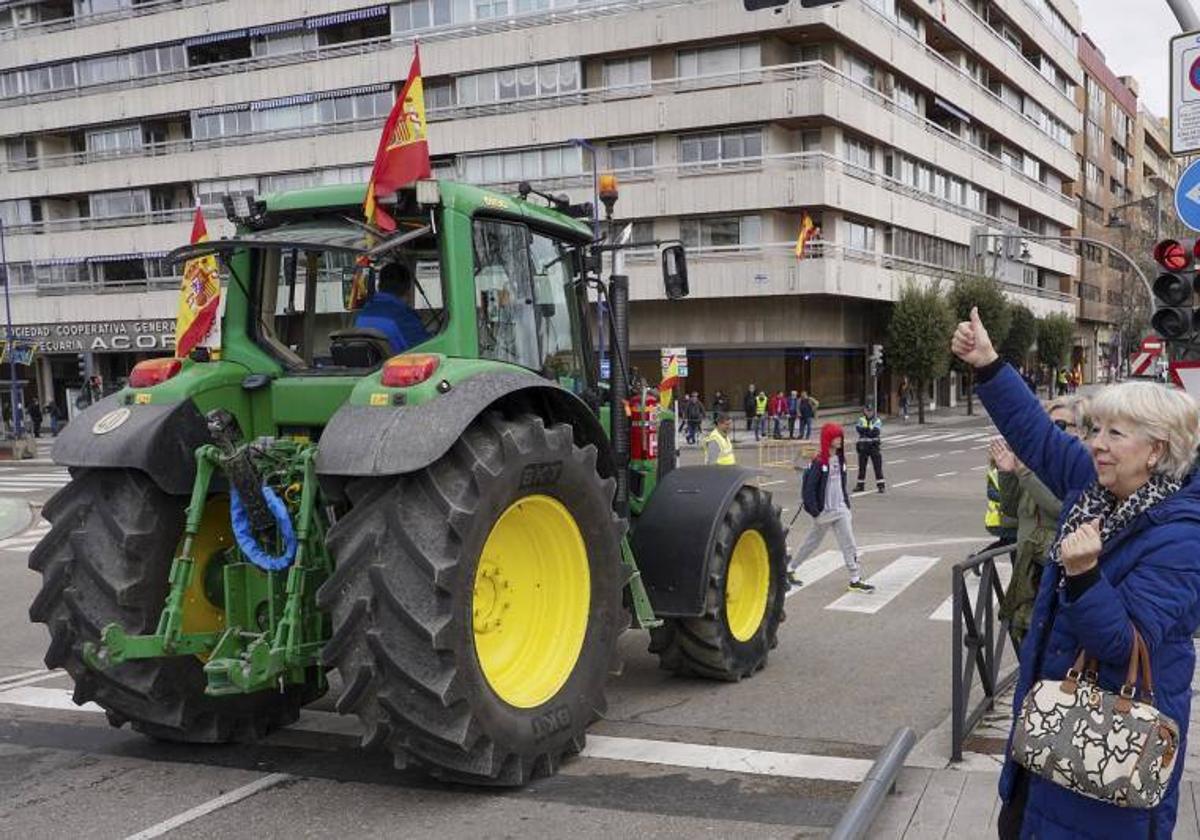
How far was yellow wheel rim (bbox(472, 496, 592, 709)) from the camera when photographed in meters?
4.78

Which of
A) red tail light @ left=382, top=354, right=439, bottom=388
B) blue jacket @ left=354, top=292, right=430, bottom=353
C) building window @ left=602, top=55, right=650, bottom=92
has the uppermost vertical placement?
building window @ left=602, top=55, right=650, bottom=92

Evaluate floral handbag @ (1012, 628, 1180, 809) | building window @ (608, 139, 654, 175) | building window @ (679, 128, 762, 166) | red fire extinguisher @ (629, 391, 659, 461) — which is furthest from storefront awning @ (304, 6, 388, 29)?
floral handbag @ (1012, 628, 1180, 809)

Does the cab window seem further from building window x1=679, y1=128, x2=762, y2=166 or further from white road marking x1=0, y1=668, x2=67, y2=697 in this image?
building window x1=679, y1=128, x2=762, y2=166

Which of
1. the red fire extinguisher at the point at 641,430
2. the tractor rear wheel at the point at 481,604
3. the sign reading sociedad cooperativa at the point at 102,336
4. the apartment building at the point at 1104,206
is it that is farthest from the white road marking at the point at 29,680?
the apartment building at the point at 1104,206

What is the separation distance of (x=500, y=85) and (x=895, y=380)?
22.1 meters

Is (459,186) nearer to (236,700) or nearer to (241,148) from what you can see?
(236,700)

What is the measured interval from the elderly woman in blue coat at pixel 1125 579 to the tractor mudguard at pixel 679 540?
10.3 feet

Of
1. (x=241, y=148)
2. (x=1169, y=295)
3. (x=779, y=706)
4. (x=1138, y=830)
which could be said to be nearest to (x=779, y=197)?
(x=241, y=148)

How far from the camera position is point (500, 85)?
41.0 meters

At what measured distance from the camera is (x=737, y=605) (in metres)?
6.77

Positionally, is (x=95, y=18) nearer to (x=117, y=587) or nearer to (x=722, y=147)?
(x=722, y=147)

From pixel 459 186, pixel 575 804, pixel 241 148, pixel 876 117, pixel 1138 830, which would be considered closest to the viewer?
pixel 1138 830

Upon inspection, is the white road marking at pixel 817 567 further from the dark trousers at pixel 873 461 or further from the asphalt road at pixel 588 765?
the dark trousers at pixel 873 461

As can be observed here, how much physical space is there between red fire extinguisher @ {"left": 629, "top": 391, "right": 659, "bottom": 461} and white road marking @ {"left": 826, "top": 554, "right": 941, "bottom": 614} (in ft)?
10.8
